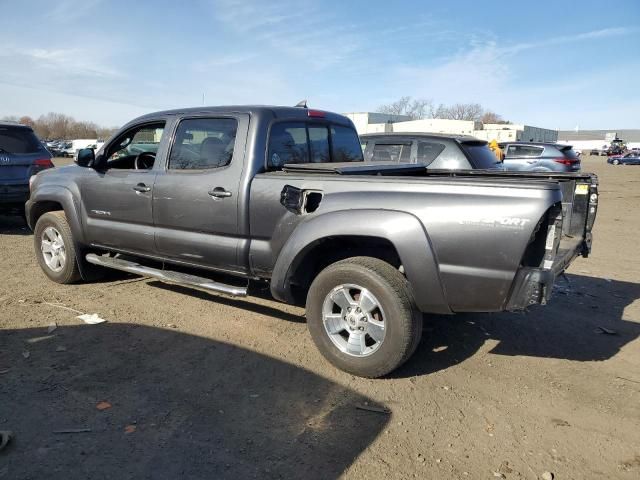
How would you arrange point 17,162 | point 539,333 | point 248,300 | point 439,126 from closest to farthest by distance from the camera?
point 539,333
point 248,300
point 17,162
point 439,126

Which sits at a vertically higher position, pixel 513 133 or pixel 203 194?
pixel 513 133

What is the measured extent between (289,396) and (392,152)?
19.6 ft

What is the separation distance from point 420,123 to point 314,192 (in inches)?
2503

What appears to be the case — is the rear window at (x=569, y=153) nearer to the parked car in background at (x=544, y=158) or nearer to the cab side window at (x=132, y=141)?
the parked car in background at (x=544, y=158)

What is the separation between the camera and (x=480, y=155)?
7926mm

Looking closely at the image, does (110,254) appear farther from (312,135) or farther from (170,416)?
(170,416)

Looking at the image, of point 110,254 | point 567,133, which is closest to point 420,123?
point 110,254

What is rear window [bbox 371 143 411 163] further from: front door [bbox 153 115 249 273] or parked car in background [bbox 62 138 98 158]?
parked car in background [bbox 62 138 98 158]

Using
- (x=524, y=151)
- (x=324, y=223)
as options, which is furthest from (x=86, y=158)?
(x=524, y=151)

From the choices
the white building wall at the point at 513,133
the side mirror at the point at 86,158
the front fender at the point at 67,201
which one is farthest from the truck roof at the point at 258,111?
the white building wall at the point at 513,133

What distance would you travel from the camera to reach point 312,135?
470 cm

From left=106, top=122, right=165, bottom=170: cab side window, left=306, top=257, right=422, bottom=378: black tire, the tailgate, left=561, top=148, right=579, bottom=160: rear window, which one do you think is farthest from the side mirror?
left=561, top=148, right=579, bottom=160: rear window

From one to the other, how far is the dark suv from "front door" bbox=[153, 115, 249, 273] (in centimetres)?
515

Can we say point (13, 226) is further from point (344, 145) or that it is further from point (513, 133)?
point (513, 133)
